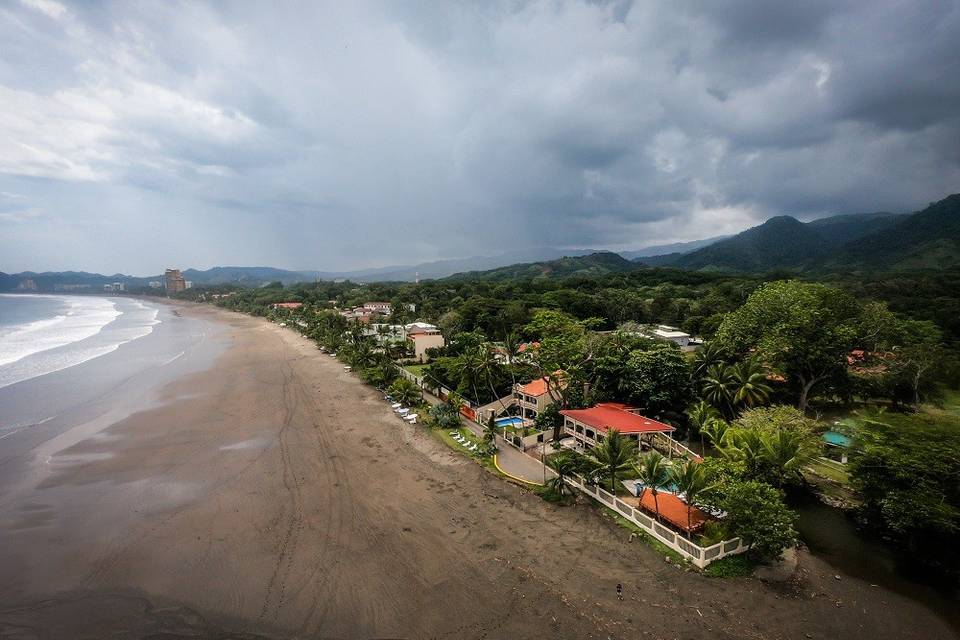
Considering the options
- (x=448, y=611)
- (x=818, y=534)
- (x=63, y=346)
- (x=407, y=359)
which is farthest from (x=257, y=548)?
(x=63, y=346)

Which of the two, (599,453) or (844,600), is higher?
(599,453)

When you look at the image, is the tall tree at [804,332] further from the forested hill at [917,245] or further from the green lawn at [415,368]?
the forested hill at [917,245]

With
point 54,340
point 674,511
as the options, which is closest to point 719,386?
point 674,511

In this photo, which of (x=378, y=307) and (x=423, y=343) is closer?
(x=423, y=343)

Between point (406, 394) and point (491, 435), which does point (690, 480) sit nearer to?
point (491, 435)

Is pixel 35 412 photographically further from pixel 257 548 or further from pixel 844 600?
pixel 844 600

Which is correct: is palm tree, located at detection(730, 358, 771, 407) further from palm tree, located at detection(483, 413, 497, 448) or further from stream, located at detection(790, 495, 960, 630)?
palm tree, located at detection(483, 413, 497, 448)

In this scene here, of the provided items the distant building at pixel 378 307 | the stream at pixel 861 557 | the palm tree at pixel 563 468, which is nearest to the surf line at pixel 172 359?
the distant building at pixel 378 307
